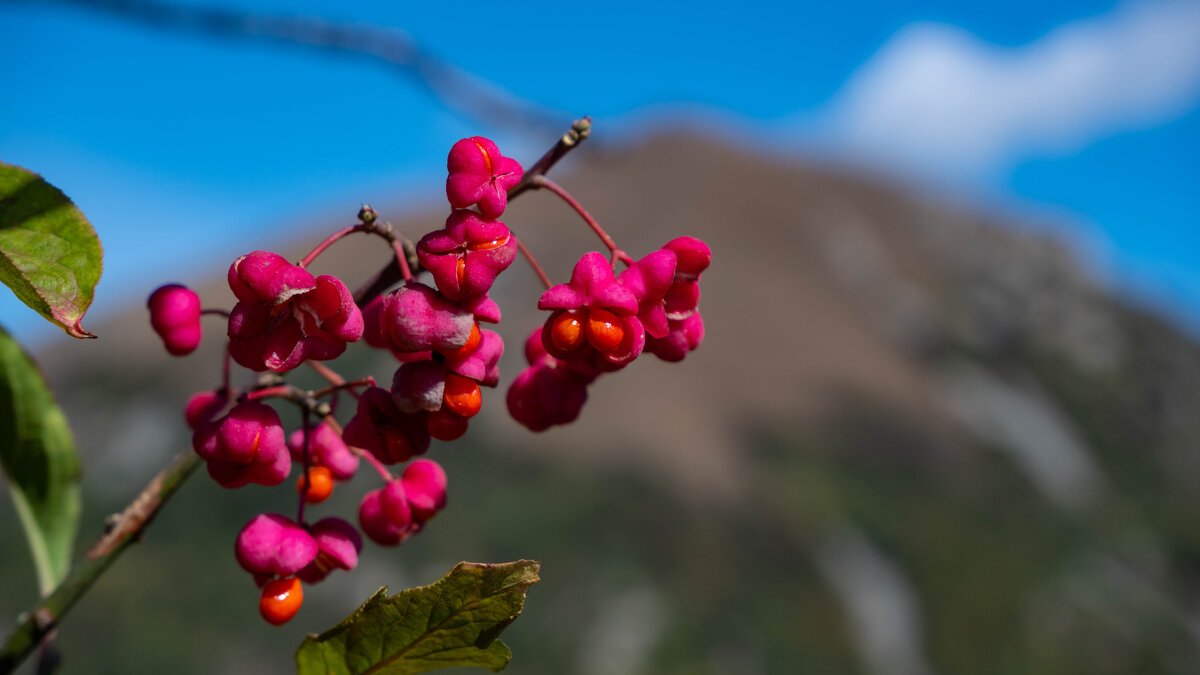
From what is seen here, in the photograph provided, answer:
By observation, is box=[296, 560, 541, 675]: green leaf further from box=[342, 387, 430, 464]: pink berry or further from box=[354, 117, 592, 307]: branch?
box=[354, 117, 592, 307]: branch

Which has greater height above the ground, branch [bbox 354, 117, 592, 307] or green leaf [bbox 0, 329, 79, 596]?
branch [bbox 354, 117, 592, 307]

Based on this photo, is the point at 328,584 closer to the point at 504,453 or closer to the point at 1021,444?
the point at 504,453

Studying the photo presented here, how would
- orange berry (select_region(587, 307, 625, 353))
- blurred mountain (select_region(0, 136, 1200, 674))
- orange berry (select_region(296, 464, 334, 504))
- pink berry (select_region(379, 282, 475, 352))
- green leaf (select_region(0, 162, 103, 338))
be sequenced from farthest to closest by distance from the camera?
blurred mountain (select_region(0, 136, 1200, 674)) < orange berry (select_region(296, 464, 334, 504)) < orange berry (select_region(587, 307, 625, 353)) < pink berry (select_region(379, 282, 475, 352)) < green leaf (select_region(0, 162, 103, 338))

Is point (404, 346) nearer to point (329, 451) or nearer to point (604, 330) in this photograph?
point (604, 330)

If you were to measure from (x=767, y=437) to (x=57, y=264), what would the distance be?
78.3ft

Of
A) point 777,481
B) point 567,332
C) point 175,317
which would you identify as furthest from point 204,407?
point 777,481

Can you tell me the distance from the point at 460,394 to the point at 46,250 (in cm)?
41

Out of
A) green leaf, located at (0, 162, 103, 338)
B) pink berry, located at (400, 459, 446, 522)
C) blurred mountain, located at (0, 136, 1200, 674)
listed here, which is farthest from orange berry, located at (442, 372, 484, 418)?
blurred mountain, located at (0, 136, 1200, 674)

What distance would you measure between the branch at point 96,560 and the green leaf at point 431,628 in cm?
27

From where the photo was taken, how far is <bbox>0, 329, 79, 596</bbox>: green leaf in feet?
4.09

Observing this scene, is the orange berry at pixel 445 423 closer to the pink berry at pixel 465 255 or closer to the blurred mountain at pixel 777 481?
the pink berry at pixel 465 255

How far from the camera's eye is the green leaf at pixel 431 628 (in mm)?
855

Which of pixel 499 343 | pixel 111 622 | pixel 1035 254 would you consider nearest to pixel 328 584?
pixel 111 622

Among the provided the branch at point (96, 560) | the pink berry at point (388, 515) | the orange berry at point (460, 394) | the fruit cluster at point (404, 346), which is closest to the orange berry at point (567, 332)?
the fruit cluster at point (404, 346)
